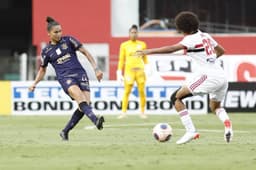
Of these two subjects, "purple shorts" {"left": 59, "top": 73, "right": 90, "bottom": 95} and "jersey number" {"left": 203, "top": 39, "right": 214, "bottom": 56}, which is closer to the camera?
"jersey number" {"left": 203, "top": 39, "right": 214, "bottom": 56}

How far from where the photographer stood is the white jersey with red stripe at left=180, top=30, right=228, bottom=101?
1304cm

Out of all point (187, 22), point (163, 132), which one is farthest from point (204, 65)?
point (163, 132)

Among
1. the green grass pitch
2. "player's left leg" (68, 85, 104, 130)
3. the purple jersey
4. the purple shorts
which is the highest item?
the purple jersey

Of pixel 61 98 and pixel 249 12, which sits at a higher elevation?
pixel 249 12

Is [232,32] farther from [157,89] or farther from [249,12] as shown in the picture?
Result: [157,89]

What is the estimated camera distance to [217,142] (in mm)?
13773

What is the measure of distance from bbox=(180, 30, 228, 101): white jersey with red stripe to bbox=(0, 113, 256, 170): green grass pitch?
870 millimetres

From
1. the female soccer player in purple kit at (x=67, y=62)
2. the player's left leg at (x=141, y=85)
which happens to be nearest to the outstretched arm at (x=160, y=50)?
the female soccer player in purple kit at (x=67, y=62)

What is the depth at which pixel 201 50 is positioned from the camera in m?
13.1

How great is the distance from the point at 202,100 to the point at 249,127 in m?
6.78

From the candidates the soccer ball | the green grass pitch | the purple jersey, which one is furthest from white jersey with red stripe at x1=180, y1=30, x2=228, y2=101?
the purple jersey

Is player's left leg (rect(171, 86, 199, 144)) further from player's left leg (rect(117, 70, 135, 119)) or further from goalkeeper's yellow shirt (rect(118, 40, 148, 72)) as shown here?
goalkeeper's yellow shirt (rect(118, 40, 148, 72))

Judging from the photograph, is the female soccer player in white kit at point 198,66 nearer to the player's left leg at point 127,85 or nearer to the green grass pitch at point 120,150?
→ the green grass pitch at point 120,150

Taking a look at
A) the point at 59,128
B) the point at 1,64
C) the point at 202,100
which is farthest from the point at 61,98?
the point at 1,64
